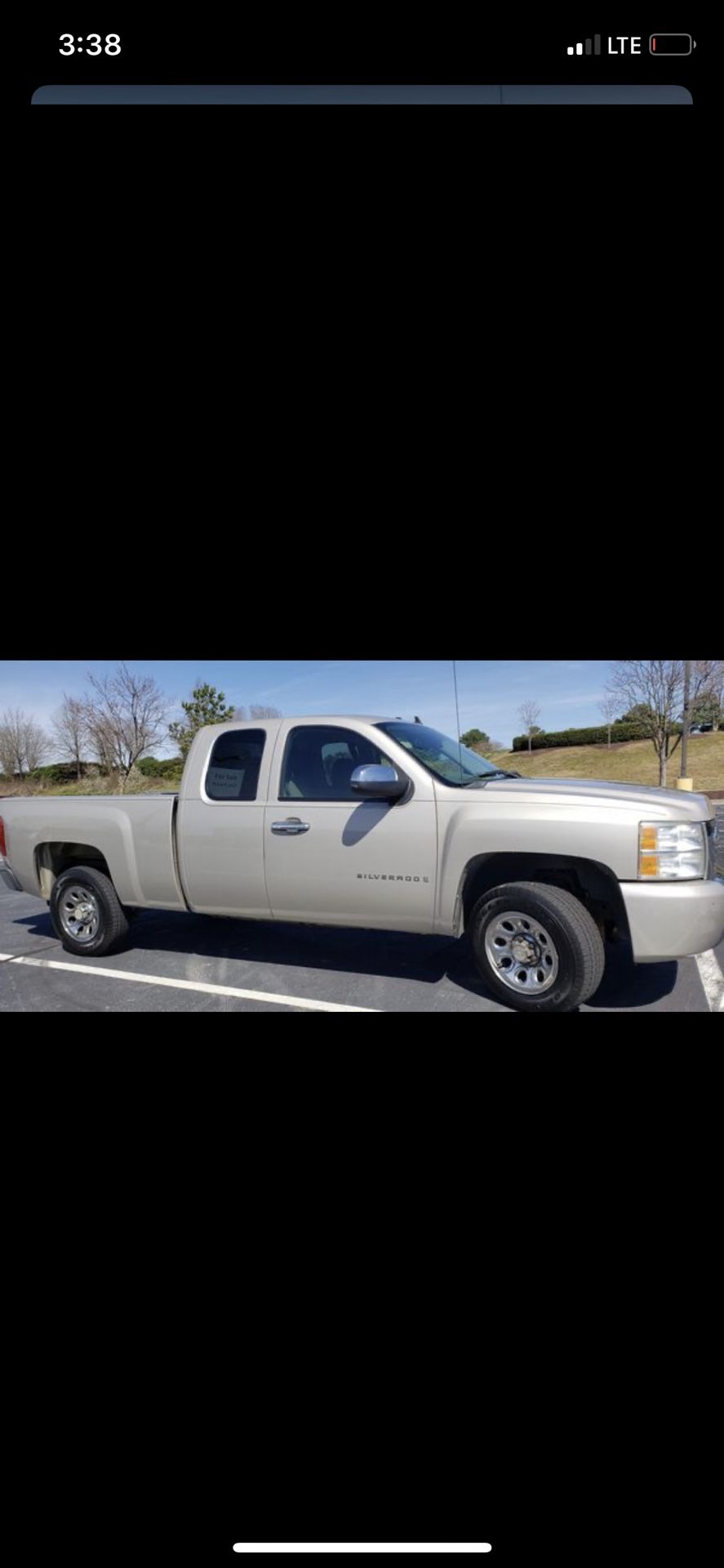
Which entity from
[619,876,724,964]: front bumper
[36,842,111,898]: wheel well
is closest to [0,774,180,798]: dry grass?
[36,842,111,898]: wheel well

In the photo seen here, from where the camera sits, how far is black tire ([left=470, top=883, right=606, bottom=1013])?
2.85 meters

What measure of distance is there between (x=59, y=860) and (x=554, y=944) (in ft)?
10.2

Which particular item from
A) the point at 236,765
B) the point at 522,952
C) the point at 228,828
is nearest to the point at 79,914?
the point at 228,828

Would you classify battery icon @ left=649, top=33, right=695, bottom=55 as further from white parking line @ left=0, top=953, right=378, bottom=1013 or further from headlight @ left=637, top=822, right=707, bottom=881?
white parking line @ left=0, top=953, right=378, bottom=1013


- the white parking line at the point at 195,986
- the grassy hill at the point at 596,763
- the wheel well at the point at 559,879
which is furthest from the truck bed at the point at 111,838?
the grassy hill at the point at 596,763

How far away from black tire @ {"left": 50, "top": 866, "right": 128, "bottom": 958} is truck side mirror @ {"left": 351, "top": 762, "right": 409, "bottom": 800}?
1.87 m

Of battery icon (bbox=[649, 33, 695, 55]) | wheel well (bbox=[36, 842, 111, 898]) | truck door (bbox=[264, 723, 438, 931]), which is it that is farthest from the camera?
wheel well (bbox=[36, 842, 111, 898])

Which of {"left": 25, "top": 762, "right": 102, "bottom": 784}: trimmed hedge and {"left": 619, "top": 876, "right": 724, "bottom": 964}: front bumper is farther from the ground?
{"left": 25, "top": 762, "right": 102, "bottom": 784}: trimmed hedge

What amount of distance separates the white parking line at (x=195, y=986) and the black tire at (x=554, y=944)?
598mm

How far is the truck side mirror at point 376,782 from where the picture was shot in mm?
3033

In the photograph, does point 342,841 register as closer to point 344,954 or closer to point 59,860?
point 344,954

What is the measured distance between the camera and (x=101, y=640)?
1005 millimetres
